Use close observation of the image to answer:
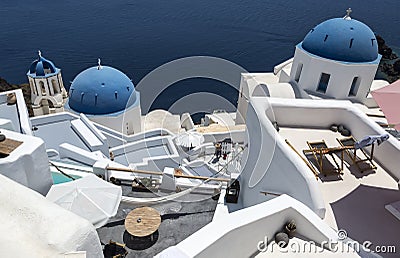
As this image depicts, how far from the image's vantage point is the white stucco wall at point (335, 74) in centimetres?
1772

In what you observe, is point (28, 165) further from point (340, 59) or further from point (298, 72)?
point (298, 72)

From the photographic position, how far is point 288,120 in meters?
9.09

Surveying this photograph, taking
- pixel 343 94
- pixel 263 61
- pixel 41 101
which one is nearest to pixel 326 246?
pixel 343 94

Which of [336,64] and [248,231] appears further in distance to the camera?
[336,64]

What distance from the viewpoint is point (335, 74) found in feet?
59.0

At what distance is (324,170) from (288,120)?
2.00 meters

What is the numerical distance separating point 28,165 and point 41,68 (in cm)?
1916

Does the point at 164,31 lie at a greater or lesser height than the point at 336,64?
lesser

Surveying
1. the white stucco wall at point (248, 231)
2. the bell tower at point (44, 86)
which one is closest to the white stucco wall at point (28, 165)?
the white stucco wall at point (248, 231)

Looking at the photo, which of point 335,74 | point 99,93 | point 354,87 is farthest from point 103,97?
point 354,87

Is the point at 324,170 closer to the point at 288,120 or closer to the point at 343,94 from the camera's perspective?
the point at 288,120

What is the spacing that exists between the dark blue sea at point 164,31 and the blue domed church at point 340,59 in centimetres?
2217

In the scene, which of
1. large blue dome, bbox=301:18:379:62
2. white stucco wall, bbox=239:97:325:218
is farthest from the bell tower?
white stucco wall, bbox=239:97:325:218

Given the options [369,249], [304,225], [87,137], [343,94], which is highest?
[304,225]
